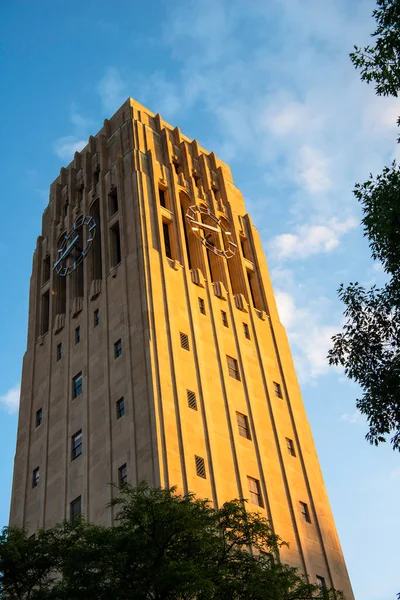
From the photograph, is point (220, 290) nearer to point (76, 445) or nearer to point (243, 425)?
point (243, 425)

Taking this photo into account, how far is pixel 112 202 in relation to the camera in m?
64.5

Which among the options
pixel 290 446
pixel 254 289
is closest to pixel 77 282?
pixel 254 289

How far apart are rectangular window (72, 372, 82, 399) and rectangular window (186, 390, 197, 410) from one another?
27.0 feet

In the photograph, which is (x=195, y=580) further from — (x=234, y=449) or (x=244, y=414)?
(x=244, y=414)

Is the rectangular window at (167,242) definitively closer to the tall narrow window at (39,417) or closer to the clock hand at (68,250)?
the clock hand at (68,250)

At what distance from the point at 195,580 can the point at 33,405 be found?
107ft

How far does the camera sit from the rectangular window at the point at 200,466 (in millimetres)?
46375

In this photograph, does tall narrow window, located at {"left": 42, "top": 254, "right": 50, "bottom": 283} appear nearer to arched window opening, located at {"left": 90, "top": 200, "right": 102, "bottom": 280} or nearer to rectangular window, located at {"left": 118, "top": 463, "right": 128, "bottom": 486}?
arched window opening, located at {"left": 90, "top": 200, "right": 102, "bottom": 280}

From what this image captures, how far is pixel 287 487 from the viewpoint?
51.9m

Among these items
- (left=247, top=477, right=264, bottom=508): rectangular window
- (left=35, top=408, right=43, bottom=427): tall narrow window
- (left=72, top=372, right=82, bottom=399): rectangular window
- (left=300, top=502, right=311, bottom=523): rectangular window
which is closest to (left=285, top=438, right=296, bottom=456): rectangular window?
(left=300, top=502, right=311, bottom=523): rectangular window

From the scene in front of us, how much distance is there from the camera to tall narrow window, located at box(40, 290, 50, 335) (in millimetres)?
63938

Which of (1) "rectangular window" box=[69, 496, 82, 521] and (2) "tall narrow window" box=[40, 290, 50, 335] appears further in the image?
(2) "tall narrow window" box=[40, 290, 50, 335]

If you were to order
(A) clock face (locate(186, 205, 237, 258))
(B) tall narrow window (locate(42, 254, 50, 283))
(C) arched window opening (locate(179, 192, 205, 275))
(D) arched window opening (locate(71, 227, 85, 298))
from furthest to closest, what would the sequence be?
(B) tall narrow window (locate(42, 254, 50, 283)) < (A) clock face (locate(186, 205, 237, 258)) < (D) arched window opening (locate(71, 227, 85, 298)) < (C) arched window opening (locate(179, 192, 205, 275))

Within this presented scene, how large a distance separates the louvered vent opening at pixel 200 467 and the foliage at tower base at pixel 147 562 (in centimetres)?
1345
